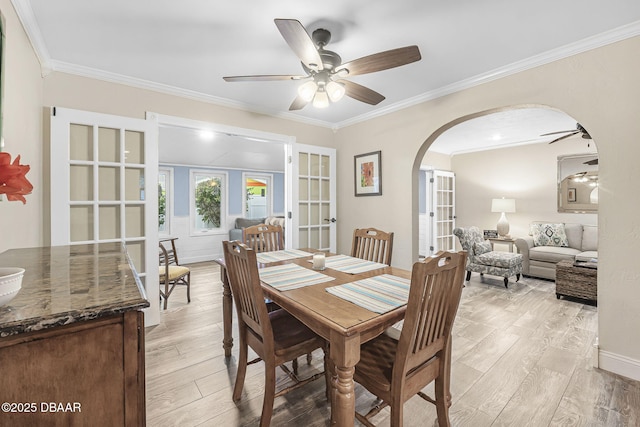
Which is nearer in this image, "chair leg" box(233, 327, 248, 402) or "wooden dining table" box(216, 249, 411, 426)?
"wooden dining table" box(216, 249, 411, 426)

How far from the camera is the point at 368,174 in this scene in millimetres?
3824

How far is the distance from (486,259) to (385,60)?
11.9 feet

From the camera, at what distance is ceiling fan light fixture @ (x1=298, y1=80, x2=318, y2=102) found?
1983mm

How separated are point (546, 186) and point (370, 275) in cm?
501

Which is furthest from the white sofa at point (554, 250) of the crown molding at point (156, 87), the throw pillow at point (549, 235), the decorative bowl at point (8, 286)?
A: the decorative bowl at point (8, 286)

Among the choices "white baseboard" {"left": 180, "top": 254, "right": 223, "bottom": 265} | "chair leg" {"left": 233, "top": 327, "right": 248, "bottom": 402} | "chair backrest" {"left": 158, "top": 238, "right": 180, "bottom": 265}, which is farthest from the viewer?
"white baseboard" {"left": 180, "top": 254, "right": 223, "bottom": 265}

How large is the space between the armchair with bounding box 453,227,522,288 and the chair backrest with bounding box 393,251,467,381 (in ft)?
10.6

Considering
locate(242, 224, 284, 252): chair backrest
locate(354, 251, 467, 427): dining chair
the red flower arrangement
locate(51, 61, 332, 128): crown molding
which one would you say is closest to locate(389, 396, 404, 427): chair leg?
locate(354, 251, 467, 427): dining chair

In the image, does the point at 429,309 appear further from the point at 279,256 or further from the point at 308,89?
the point at 308,89

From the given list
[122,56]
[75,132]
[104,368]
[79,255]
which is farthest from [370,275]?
[75,132]

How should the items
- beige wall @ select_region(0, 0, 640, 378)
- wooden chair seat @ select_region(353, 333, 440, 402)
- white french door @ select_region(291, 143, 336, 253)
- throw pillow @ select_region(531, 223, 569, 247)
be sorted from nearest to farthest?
wooden chair seat @ select_region(353, 333, 440, 402) < beige wall @ select_region(0, 0, 640, 378) < white french door @ select_region(291, 143, 336, 253) < throw pillow @ select_region(531, 223, 569, 247)

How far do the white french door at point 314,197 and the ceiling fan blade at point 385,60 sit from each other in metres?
2.05

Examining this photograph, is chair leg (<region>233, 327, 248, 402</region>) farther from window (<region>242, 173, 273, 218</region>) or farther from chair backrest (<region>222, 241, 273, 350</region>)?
window (<region>242, 173, 273, 218</region>)

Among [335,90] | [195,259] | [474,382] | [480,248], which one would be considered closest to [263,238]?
[335,90]
